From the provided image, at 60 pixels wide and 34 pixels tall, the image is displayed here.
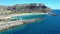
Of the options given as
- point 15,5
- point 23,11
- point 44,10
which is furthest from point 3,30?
point 15,5

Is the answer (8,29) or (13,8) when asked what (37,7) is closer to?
(13,8)

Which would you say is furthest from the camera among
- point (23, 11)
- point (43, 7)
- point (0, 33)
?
point (43, 7)

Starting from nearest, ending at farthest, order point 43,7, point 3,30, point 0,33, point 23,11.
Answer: point 0,33, point 3,30, point 23,11, point 43,7

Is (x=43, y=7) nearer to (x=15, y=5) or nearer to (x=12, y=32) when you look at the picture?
(x=15, y=5)

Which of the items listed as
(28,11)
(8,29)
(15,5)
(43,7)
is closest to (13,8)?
(15,5)

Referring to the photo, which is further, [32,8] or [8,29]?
[32,8]

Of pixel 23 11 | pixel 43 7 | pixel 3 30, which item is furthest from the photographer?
pixel 43 7

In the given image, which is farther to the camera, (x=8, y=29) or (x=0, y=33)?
(x=8, y=29)

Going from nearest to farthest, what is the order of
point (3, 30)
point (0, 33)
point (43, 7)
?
point (0, 33)
point (3, 30)
point (43, 7)
